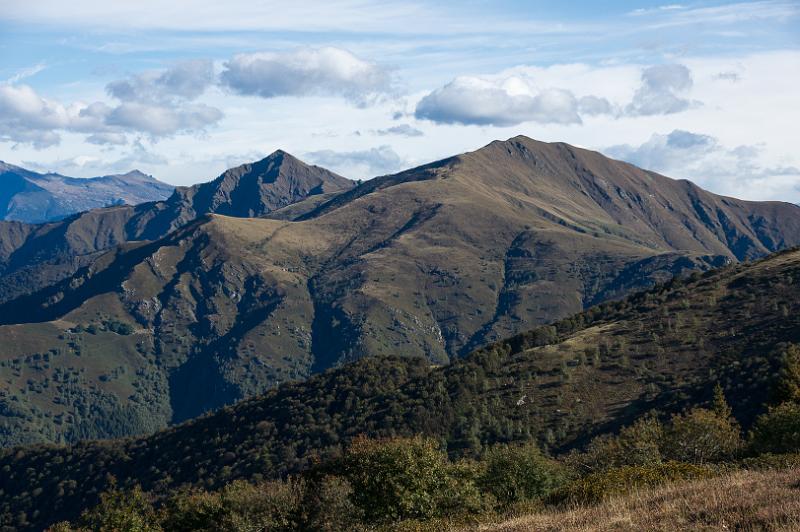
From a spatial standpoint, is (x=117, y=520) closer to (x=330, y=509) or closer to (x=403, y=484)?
(x=330, y=509)

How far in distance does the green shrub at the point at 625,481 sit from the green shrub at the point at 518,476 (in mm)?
27127

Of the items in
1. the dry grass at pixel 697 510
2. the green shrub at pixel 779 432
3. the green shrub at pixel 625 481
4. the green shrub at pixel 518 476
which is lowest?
the green shrub at pixel 518 476

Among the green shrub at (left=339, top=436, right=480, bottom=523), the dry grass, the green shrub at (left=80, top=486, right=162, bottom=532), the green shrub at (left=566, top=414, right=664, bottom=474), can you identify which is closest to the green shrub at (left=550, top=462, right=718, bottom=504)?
the dry grass

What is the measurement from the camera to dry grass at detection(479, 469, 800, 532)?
24703 mm

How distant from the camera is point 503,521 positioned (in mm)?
33125

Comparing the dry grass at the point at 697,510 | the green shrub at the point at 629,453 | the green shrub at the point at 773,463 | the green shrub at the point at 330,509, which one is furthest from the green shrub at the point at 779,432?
the green shrub at the point at 330,509

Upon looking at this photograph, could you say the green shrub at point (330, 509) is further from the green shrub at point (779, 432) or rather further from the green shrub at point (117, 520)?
the green shrub at point (779, 432)

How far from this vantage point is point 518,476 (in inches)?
2867

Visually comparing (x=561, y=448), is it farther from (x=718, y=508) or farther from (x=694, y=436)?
(x=718, y=508)

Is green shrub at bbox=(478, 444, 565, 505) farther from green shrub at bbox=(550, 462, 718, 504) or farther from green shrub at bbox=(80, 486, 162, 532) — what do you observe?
green shrub at bbox=(80, 486, 162, 532)

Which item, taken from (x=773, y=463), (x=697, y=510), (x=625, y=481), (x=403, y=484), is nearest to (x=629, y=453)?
(x=403, y=484)

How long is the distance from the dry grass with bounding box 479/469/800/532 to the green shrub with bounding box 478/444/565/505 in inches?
1545

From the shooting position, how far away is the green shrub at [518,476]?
71.2 m

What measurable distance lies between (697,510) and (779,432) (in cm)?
4379
